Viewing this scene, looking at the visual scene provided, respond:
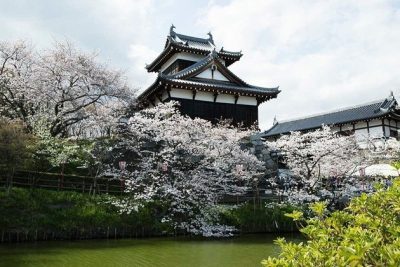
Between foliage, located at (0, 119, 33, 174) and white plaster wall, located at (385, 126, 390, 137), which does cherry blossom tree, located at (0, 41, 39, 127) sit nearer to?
foliage, located at (0, 119, 33, 174)

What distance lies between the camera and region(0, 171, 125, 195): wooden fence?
17.8 m

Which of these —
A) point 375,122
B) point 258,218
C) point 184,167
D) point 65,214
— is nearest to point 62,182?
point 65,214

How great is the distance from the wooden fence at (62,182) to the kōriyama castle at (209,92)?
747 centimetres

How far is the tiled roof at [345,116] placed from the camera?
3088 centimetres

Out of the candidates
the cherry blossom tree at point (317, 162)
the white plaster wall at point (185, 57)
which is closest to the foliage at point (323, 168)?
the cherry blossom tree at point (317, 162)

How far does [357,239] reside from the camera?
2359mm

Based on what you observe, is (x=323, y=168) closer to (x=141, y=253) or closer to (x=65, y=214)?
(x=141, y=253)

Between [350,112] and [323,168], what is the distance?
13.5 m

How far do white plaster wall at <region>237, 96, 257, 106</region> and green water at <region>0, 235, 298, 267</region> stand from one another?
12694mm

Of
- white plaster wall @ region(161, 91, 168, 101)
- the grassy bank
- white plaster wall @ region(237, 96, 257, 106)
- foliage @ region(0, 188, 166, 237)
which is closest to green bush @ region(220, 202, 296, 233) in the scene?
the grassy bank

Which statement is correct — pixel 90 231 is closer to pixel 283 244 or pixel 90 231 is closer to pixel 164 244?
pixel 164 244

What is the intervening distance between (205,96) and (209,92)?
413 mm

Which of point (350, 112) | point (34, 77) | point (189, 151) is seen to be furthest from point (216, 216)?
point (350, 112)

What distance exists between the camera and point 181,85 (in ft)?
79.5
